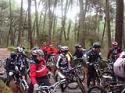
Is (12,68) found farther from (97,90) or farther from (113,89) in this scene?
(113,89)

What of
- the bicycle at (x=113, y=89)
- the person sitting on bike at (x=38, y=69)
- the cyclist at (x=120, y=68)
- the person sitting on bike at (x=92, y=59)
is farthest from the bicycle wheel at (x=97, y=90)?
the cyclist at (x=120, y=68)

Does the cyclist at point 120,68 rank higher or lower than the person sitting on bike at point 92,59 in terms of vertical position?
higher

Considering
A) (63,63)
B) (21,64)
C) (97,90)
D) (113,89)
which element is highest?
(63,63)

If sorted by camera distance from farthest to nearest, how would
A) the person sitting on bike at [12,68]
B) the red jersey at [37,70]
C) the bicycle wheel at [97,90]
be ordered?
the person sitting on bike at [12,68]
the bicycle wheel at [97,90]
the red jersey at [37,70]

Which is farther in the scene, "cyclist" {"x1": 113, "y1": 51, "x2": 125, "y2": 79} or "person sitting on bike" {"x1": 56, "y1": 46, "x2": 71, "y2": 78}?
"person sitting on bike" {"x1": 56, "y1": 46, "x2": 71, "y2": 78}

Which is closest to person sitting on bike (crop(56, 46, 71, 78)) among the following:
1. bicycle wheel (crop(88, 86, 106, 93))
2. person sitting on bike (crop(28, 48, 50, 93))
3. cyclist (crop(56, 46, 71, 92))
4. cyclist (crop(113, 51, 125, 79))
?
cyclist (crop(56, 46, 71, 92))

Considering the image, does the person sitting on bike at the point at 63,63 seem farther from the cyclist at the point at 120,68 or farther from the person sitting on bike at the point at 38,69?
the cyclist at the point at 120,68

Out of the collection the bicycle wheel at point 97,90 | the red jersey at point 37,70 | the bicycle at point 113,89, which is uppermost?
the red jersey at point 37,70

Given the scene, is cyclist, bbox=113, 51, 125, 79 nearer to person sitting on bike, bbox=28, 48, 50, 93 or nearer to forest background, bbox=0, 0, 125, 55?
person sitting on bike, bbox=28, 48, 50, 93

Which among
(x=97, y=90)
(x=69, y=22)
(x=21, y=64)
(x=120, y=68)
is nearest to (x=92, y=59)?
(x=97, y=90)

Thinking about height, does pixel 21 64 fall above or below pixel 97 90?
above

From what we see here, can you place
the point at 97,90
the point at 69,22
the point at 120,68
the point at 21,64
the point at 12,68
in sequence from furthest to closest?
the point at 69,22 < the point at 21,64 < the point at 12,68 < the point at 97,90 < the point at 120,68

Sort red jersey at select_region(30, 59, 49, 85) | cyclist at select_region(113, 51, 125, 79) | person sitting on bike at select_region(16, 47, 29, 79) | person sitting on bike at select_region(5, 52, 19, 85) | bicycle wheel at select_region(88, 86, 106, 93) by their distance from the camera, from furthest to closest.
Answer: person sitting on bike at select_region(16, 47, 29, 79) → person sitting on bike at select_region(5, 52, 19, 85) → bicycle wheel at select_region(88, 86, 106, 93) → red jersey at select_region(30, 59, 49, 85) → cyclist at select_region(113, 51, 125, 79)

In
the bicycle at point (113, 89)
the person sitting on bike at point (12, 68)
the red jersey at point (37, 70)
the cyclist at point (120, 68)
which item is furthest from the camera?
the person sitting on bike at point (12, 68)
